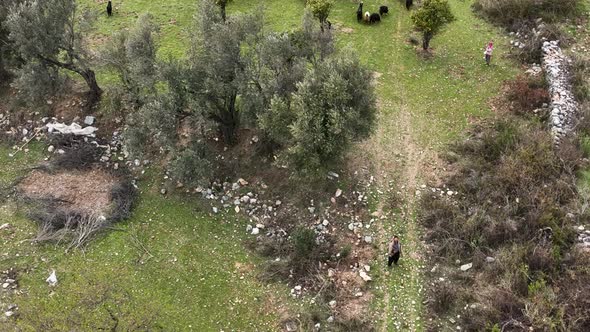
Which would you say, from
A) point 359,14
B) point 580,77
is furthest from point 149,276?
point 580,77

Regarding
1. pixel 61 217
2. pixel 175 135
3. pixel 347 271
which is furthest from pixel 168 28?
pixel 347 271

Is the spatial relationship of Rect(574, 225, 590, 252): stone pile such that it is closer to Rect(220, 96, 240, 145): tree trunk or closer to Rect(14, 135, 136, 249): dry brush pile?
Rect(220, 96, 240, 145): tree trunk

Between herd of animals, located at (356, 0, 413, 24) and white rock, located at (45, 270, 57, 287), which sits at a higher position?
herd of animals, located at (356, 0, 413, 24)

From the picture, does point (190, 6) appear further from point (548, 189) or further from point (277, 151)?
point (548, 189)

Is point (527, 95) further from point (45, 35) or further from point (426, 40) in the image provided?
point (45, 35)

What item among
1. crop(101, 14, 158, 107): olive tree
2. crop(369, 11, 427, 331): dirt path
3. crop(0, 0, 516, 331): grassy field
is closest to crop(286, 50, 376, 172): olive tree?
crop(0, 0, 516, 331): grassy field

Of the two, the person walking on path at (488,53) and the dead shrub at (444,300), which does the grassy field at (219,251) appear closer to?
the person walking on path at (488,53)

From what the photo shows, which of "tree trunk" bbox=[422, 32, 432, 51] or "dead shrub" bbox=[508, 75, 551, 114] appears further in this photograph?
"tree trunk" bbox=[422, 32, 432, 51]
